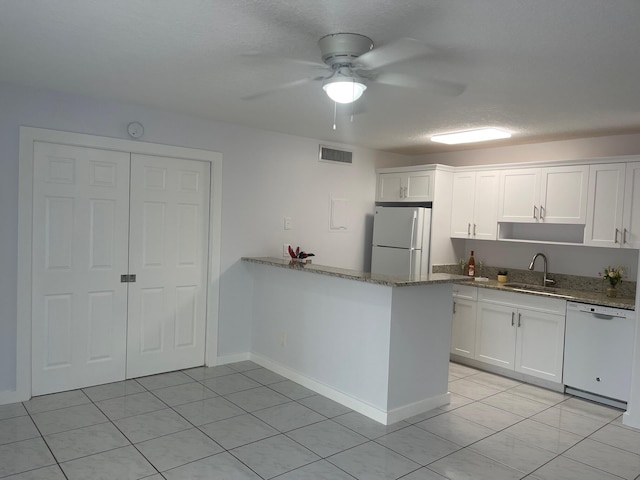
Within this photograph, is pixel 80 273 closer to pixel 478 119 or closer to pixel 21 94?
pixel 21 94

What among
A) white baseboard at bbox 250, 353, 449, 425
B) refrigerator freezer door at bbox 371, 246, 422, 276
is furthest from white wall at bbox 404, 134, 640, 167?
white baseboard at bbox 250, 353, 449, 425

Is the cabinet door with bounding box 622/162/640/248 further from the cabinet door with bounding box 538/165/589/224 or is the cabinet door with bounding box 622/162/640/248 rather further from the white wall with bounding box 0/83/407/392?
the white wall with bounding box 0/83/407/392

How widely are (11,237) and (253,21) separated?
2570 millimetres

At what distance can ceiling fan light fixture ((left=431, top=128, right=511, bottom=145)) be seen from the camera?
4324mm

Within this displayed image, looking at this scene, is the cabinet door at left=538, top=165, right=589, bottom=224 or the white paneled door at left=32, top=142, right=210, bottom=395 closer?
the white paneled door at left=32, top=142, right=210, bottom=395

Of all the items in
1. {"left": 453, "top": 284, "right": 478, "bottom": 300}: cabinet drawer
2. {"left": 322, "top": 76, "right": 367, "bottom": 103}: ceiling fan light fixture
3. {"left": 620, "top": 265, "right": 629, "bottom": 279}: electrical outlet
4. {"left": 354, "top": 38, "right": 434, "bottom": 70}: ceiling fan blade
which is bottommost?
{"left": 453, "top": 284, "right": 478, "bottom": 300}: cabinet drawer

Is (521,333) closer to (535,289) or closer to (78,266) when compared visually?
(535,289)

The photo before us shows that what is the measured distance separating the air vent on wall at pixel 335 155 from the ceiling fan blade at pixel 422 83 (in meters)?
2.18

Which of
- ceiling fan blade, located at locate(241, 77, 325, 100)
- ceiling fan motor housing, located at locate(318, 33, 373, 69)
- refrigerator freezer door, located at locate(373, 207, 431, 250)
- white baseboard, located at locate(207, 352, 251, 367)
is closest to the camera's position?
ceiling fan motor housing, located at locate(318, 33, 373, 69)

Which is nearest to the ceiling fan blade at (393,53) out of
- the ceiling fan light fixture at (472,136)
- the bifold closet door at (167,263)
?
the ceiling fan light fixture at (472,136)

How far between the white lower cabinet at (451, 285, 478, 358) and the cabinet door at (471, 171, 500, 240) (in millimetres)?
669

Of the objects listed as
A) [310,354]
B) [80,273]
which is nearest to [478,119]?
[310,354]

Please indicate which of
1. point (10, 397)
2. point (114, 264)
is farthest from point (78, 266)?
point (10, 397)

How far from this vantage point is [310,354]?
403cm
